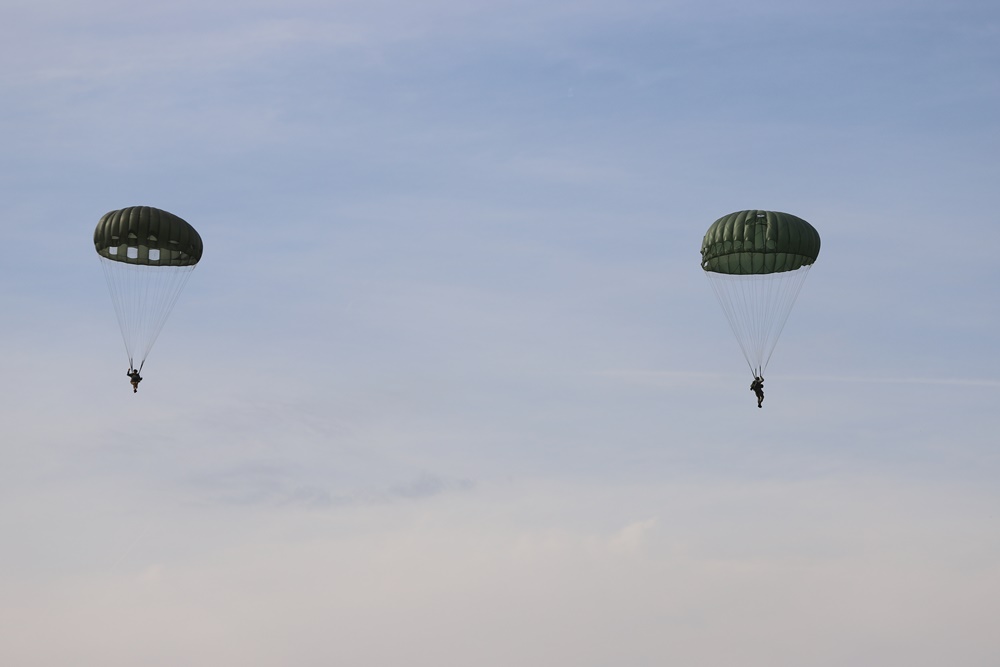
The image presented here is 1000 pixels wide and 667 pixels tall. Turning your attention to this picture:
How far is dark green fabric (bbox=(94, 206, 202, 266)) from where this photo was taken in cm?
7469

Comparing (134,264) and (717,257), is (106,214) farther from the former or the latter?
(717,257)

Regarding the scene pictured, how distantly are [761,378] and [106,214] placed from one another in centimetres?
3363

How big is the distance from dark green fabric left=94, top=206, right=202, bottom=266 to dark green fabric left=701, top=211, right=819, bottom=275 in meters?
26.1

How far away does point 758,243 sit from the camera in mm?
73750

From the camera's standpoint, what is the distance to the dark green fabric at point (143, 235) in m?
74.7

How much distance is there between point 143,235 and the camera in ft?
245

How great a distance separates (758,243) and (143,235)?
30.0 meters

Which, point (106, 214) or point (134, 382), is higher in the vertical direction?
point (106, 214)

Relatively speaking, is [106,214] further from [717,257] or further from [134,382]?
[717,257]

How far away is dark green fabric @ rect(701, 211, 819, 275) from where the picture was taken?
73.8 meters

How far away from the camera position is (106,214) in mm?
76438

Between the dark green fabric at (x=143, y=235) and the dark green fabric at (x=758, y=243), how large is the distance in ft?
85.7

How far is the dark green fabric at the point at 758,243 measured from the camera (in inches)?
2904

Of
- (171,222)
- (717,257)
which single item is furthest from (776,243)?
(171,222)
